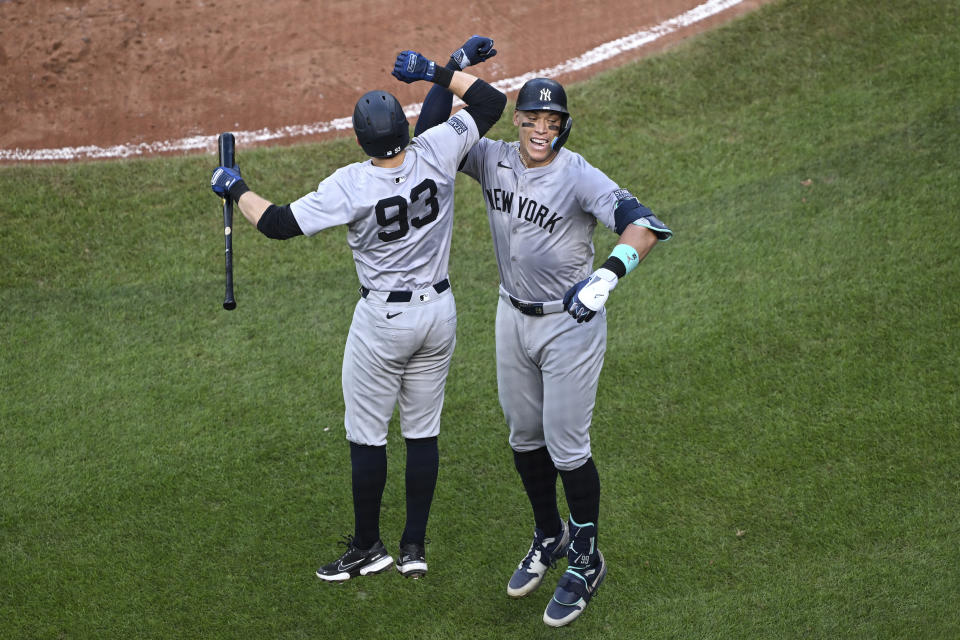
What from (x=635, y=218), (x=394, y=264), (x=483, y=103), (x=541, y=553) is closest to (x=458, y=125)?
(x=483, y=103)

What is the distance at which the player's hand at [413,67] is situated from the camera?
419cm

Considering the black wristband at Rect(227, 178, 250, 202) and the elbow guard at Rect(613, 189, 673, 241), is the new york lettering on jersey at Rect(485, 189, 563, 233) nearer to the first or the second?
the elbow guard at Rect(613, 189, 673, 241)

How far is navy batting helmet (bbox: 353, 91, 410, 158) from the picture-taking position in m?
3.97

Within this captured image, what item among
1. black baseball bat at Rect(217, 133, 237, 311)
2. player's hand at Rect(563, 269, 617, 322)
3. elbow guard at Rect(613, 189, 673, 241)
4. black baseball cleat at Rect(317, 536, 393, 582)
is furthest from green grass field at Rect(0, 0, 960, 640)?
elbow guard at Rect(613, 189, 673, 241)

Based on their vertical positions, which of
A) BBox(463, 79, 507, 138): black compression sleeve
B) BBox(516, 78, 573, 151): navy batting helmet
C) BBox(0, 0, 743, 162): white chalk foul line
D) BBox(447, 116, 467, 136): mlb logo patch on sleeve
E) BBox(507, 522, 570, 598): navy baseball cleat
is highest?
BBox(516, 78, 573, 151): navy batting helmet

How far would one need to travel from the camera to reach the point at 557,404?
426 cm

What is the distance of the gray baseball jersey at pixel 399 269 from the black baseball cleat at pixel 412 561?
50cm

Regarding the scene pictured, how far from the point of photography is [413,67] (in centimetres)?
419

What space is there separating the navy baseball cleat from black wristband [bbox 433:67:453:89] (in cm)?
211

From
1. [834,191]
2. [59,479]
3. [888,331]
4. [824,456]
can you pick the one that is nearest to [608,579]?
[824,456]

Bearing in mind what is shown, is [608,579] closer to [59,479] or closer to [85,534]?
[85,534]

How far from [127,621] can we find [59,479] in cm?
111

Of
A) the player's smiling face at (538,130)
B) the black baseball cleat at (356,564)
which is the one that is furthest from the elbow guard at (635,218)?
the black baseball cleat at (356,564)

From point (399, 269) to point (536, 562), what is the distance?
1.56 metres
